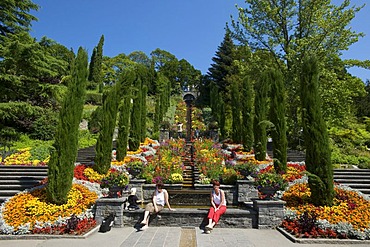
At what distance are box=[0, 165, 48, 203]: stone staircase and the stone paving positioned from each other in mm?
3628

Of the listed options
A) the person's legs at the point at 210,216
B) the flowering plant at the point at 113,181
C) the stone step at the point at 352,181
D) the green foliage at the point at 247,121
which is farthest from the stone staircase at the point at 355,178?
the flowering plant at the point at 113,181

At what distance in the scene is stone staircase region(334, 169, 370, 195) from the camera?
10.3 metres

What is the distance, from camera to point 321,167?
24.1 ft

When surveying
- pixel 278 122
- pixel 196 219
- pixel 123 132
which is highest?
pixel 278 122

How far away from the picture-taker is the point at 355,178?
36.3ft

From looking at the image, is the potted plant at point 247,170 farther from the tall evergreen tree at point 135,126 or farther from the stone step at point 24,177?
the tall evergreen tree at point 135,126

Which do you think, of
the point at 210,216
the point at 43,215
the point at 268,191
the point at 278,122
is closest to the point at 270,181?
the point at 268,191

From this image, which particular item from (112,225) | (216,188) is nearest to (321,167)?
(216,188)

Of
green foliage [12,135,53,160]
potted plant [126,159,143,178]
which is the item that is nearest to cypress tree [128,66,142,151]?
green foliage [12,135,53,160]

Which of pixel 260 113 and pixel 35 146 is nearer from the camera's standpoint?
pixel 260 113

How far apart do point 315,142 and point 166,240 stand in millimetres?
5001

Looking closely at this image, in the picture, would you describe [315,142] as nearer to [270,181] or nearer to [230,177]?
[270,181]

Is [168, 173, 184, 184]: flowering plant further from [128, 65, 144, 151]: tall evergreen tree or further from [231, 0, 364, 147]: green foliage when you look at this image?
[231, 0, 364, 147]: green foliage

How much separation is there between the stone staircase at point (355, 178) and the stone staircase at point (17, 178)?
1208 centimetres
